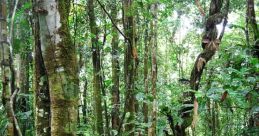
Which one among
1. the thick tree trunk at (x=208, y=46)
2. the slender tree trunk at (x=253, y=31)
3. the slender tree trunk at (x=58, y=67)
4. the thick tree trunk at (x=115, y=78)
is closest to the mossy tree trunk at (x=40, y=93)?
the slender tree trunk at (x=58, y=67)

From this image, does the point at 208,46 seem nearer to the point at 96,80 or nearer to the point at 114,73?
the point at 96,80

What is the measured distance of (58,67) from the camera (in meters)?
2.56

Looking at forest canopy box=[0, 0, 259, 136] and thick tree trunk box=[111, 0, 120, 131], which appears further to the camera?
thick tree trunk box=[111, 0, 120, 131]

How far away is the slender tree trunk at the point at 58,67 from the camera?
2.54 m

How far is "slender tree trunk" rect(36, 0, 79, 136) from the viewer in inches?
99.9

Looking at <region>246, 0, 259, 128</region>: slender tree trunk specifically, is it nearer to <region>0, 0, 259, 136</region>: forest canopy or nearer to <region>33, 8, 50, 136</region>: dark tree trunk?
<region>0, 0, 259, 136</region>: forest canopy

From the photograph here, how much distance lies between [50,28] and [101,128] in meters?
3.95

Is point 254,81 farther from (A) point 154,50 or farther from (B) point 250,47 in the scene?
(A) point 154,50

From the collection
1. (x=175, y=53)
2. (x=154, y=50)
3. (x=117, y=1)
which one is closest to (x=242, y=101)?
(x=154, y=50)

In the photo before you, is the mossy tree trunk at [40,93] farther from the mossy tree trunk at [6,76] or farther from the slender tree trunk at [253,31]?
the slender tree trunk at [253,31]

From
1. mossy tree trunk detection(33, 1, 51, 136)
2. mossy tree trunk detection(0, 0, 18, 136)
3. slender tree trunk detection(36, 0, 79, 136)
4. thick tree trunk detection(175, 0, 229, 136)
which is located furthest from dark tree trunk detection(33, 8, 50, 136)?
thick tree trunk detection(175, 0, 229, 136)

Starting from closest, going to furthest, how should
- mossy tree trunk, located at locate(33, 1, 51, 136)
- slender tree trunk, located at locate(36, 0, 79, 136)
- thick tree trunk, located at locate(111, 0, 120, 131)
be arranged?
slender tree trunk, located at locate(36, 0, 79, 136) → mossy tree trunk, located at locate(33, 1, 51, 136) → thick tree trunk, located at locate(111, 0, 120, 131)

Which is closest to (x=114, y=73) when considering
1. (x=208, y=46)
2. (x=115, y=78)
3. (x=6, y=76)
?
(x=115, y=78)

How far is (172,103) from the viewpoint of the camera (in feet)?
14.6
